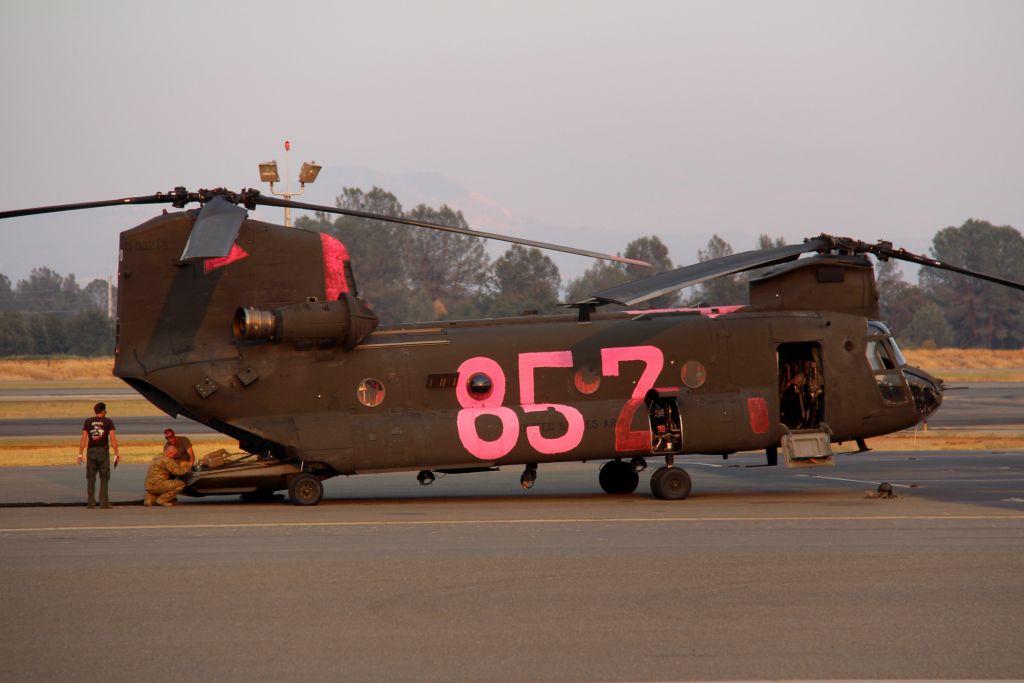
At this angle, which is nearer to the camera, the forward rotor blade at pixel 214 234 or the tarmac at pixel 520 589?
the tarmac at pixel 520 589

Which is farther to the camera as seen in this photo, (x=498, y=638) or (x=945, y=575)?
(x=945, y=575)

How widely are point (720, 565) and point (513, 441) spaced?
6.08 metres

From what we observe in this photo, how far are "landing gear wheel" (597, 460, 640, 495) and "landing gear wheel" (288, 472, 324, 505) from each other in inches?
202

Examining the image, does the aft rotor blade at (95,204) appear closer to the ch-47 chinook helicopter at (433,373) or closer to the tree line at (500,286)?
the ch-47 chinook helicopter at (433,373)

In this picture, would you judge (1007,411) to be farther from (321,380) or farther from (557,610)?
(557,610)

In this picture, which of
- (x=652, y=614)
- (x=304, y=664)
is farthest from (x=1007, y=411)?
(x=304, y=664)

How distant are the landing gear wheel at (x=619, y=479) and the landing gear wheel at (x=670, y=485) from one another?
108 cm

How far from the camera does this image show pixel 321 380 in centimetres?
1822

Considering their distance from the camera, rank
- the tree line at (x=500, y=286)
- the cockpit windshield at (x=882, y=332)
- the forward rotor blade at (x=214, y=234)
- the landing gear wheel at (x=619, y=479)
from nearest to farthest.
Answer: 1. the forward rotor blade at (x=214, y=234)
2. the cockpit windshield at (x=882, y=332)
3. the landing gear wheel at (x=619, y=479)
4. the tree line at (x=500, y=286)

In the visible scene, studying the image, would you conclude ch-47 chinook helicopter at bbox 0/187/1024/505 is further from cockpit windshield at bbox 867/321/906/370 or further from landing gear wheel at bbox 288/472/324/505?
cockpit windshield at bbox 867/321/906/370

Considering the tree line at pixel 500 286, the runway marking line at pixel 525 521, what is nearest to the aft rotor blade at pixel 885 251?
the runway marking line at pixel 525 521

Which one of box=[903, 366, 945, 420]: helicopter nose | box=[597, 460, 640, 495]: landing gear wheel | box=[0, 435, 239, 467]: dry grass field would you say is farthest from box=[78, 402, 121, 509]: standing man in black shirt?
box=[903, 366, 945, 420]: helicopter nose

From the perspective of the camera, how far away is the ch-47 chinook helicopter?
18094 millimetres

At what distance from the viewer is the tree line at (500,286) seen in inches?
4832
